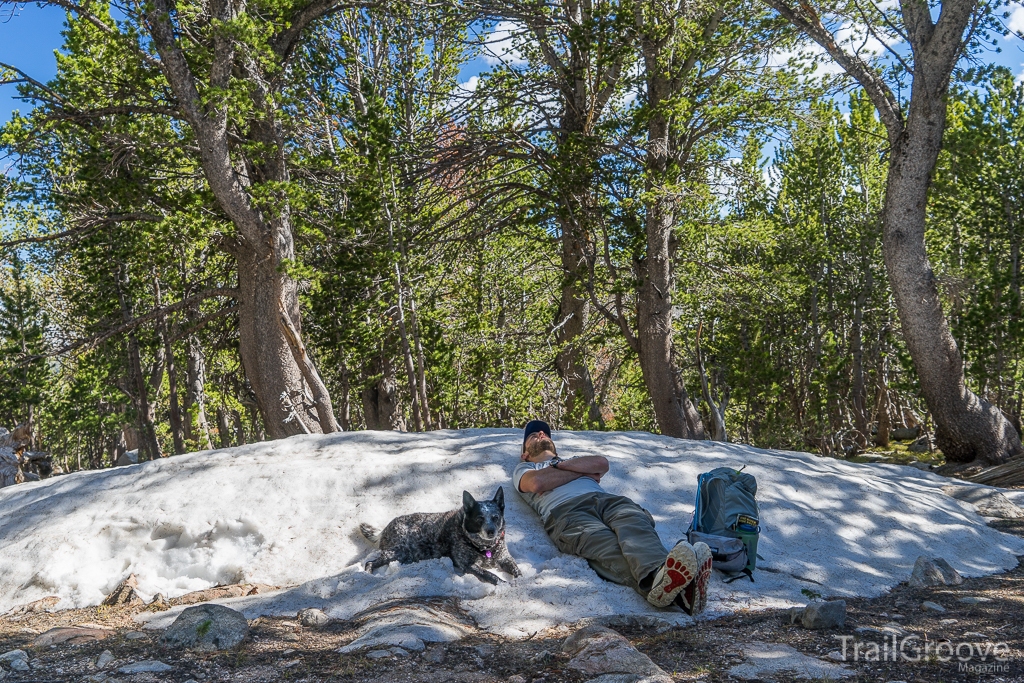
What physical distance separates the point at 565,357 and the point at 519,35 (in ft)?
18.0

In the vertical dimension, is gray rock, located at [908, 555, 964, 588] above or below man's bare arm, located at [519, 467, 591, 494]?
below

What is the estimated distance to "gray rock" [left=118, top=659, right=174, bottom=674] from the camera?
325 cm

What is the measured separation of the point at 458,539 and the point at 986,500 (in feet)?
17.1

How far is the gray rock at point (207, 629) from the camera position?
365 centimetres

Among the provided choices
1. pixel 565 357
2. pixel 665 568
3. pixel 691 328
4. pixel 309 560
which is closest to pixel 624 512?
pixel 665 568

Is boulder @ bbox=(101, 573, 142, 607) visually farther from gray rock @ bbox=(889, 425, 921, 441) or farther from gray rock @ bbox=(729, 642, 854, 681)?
gray rock @ bbox=(889, 425, 921, 441)

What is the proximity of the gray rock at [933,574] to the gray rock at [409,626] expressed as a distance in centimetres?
314

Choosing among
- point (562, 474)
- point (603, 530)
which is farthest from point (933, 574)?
point (562, 474)

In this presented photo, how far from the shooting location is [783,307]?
1294 centimetres

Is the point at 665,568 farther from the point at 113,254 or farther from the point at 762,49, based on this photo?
the point at 113,254

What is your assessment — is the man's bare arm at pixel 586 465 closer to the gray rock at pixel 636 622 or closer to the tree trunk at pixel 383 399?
the gray rock at pixel 636 622

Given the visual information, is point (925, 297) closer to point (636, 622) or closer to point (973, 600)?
point (973, 600)

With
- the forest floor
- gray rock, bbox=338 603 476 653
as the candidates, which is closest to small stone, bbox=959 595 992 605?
the forest floor

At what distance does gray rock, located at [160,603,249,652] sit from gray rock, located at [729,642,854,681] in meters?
2.45
